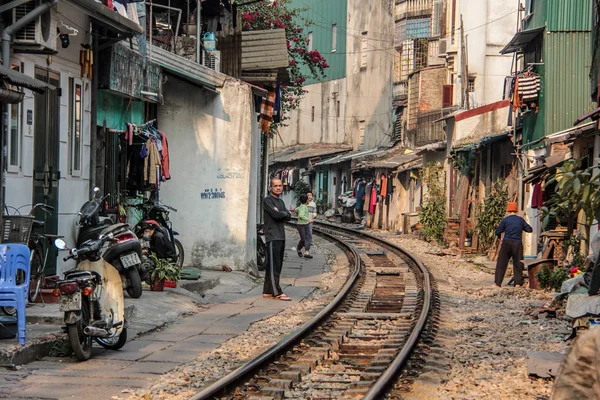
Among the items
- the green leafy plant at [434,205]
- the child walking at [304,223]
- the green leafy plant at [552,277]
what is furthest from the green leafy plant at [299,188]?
the green leafy plant at [552,277]

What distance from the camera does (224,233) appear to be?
18078 millimetres

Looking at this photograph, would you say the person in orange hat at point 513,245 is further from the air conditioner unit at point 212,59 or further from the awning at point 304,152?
the awning at point 304,152

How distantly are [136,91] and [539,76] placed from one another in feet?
39.9

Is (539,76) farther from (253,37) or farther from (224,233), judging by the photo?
(224,233)

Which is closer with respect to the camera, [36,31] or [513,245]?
[36,31]

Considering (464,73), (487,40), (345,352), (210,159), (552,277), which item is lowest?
(345,352)

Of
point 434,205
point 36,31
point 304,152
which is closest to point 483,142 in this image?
point 434,205

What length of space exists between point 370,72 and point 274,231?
1539 inches

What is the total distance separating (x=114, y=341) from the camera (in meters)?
9.80

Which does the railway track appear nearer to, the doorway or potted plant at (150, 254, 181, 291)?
potted plant at (150, 254, 181, 291)

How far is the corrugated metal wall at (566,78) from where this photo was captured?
74.3 ft

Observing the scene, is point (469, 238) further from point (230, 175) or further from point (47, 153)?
point (47, 153)

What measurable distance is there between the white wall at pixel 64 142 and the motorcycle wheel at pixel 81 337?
2.73 meters

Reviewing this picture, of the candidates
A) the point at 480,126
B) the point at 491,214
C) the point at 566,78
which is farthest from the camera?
the point at 480,126
